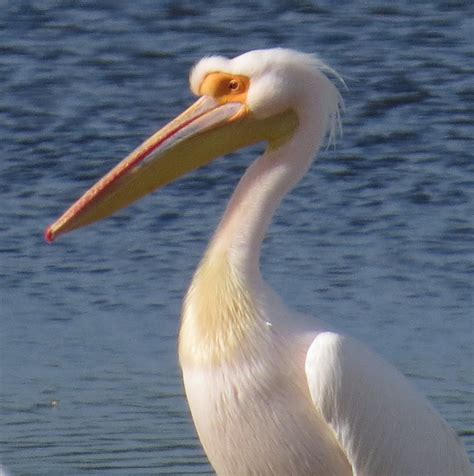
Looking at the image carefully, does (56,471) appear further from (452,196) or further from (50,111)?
(50,111)

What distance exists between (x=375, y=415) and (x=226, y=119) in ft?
2.91

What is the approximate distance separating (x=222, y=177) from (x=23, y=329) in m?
2.19

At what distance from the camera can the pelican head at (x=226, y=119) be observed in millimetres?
4656

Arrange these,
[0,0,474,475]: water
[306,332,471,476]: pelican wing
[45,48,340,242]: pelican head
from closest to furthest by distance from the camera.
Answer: [306,332,471,476]: pelican wing, [45,48,340,242]: pelican head, [0,0,474,475]: water

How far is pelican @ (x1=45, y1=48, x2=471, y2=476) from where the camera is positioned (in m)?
4.45

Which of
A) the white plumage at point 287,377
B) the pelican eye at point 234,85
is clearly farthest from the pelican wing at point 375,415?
the pelican eye at point 234,85

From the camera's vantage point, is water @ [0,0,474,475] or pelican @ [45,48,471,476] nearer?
pelican @ [45,48,471,476]

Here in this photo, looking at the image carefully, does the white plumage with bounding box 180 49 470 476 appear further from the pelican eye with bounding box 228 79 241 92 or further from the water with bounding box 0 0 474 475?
the water with bounding box 0 0 474 475

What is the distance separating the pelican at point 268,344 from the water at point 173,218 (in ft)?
4.72

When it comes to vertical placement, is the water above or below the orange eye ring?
below

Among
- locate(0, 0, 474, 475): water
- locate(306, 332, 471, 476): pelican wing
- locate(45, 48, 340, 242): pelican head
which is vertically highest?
locate(45, 48, 340, 242): pelican head

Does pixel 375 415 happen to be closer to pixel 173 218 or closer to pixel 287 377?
pixel 287 377

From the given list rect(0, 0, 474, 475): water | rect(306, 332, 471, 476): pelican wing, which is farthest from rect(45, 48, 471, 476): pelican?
rect(0, 0, 474, 475): water

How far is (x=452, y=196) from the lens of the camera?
862 centimetres
